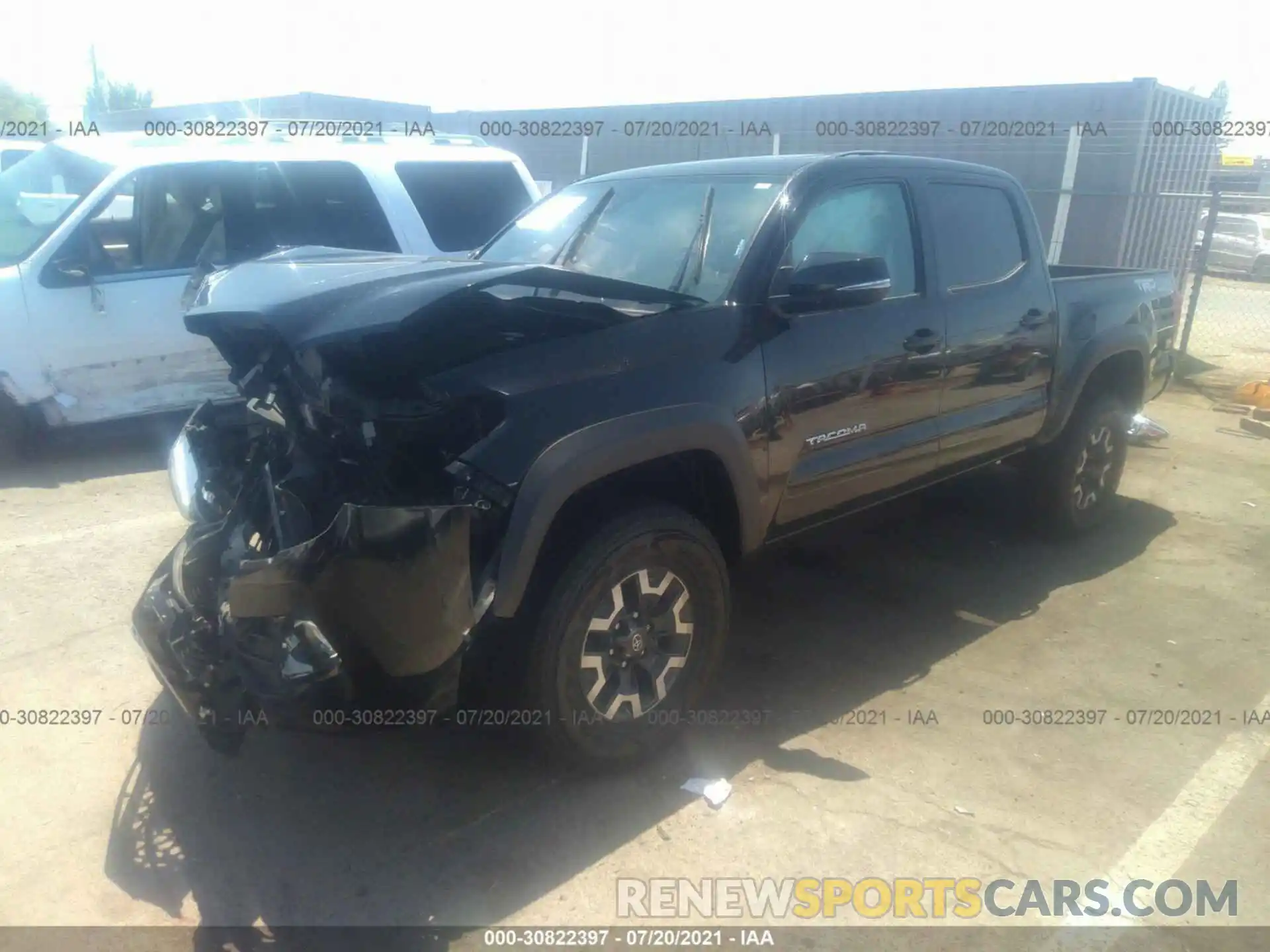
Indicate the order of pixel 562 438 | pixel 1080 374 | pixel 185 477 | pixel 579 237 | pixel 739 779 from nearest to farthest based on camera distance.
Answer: pixel 562 438 < pixel 739 779 < pixel 185 477 < pixel 579 237 < pixel 1080 374

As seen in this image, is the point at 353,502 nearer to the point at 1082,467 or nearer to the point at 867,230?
the point at 867,230

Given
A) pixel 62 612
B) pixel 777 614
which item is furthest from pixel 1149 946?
pixel 62 612

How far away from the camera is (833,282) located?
3309 millimetres

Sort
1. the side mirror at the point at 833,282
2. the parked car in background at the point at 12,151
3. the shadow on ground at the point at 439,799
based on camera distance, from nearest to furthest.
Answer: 1. the shadow on ground at the point at 439,799
2. the side mirror at the point at 833,282
3. the parked car in background at the point at 12,151

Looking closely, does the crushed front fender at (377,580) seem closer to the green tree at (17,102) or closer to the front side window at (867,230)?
the front side window at (867,230)

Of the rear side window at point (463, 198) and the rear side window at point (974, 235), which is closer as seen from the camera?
the rear side window at point (974, 235)

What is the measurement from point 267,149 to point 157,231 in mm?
938

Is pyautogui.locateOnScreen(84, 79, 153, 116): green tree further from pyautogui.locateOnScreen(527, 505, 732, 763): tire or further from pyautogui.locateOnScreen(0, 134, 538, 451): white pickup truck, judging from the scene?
pyautogui.locateOnScreen(527, 505, 732, 763): tire

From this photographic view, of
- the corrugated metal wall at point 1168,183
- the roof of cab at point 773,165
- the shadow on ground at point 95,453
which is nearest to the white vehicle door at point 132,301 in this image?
the shadow on ground at point 95,453

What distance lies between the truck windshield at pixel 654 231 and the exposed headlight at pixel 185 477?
5.11 ft

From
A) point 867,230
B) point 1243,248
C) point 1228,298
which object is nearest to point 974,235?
point 867,230

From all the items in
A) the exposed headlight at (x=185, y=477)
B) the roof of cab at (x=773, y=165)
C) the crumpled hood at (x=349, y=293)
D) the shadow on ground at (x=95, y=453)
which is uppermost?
the roof of cab at (x=773, y=165)

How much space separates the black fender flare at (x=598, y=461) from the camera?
2693mm

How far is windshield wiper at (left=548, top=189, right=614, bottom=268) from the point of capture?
4.09 m
